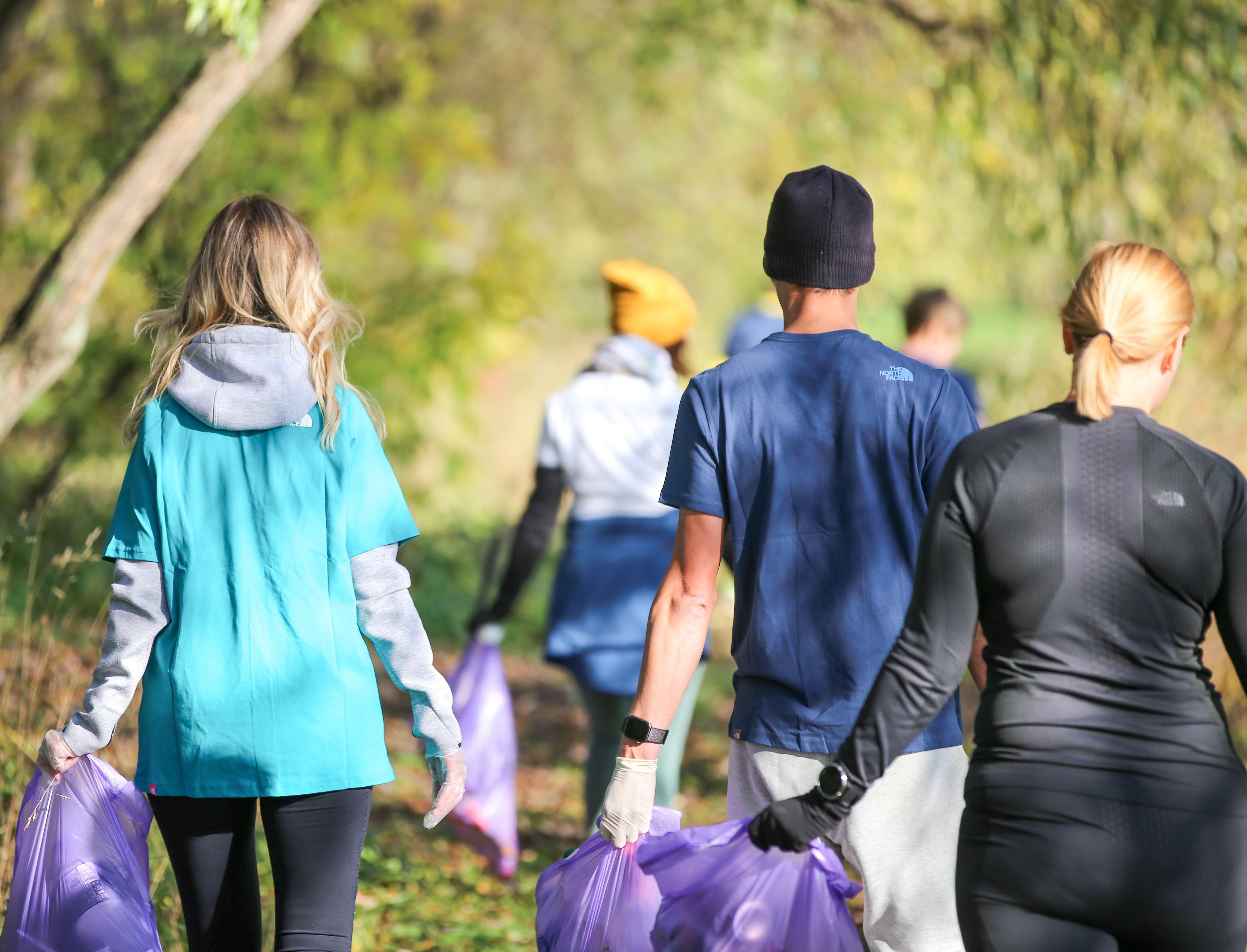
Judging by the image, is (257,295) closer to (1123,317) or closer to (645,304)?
(1123,317)

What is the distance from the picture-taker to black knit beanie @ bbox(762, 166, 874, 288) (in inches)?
90.7

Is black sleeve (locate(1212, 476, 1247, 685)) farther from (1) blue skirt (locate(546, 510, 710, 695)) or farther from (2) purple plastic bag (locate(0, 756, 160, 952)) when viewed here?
(1) blue skirt (locate(546, 510, 710, 695))

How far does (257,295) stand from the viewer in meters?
2.35

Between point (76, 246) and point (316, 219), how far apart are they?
3.86 metres

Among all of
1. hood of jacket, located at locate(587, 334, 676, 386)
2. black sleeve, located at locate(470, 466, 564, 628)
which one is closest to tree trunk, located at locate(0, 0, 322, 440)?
hood of jacket, located at locate(587, 334, 676, 386)

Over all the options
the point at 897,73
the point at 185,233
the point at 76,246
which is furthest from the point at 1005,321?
the point at 76,246

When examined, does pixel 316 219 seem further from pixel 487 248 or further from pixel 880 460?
pixel 880 460

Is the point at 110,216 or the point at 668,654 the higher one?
the point at 110,216

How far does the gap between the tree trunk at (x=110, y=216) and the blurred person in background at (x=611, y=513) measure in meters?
1.44

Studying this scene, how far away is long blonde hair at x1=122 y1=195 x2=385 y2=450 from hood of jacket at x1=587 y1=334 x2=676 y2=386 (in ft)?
5.65

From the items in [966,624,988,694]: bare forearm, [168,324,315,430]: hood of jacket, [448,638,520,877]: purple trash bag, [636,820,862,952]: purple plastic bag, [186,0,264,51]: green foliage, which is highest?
[186,0,264,51]: green foliage

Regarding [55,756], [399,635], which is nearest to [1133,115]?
[399,635]

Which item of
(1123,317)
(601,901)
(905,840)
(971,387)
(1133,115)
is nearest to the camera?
(1123,317)

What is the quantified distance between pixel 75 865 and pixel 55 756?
224mm
